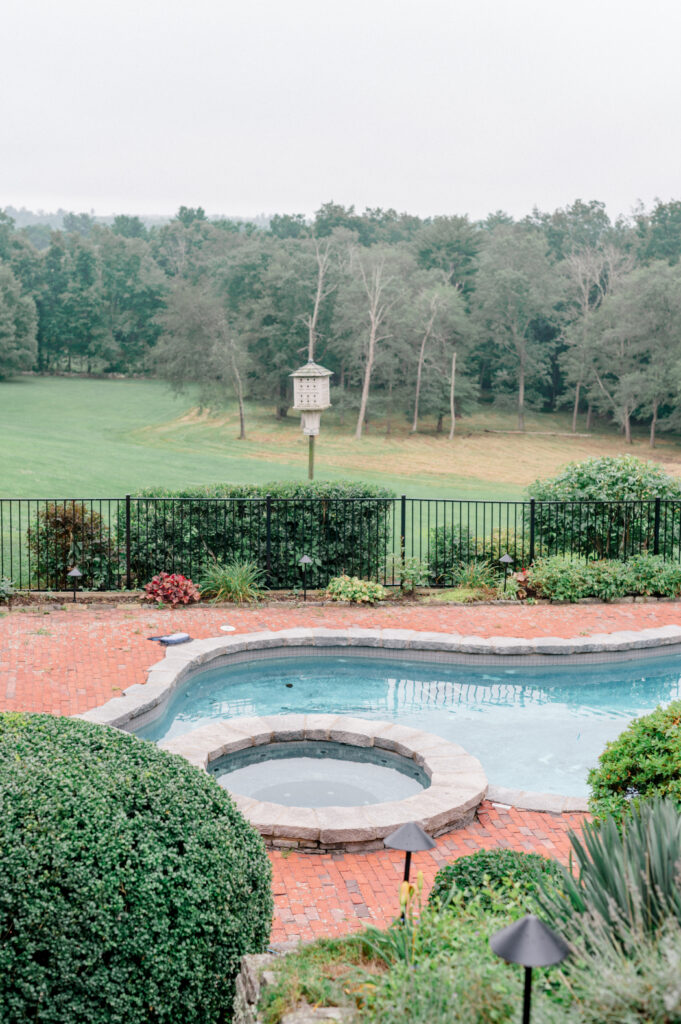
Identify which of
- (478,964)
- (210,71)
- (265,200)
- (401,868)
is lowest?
(401,868)

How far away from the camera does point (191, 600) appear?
453 inches

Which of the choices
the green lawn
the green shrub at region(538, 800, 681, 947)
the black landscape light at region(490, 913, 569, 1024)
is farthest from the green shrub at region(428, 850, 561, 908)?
the green lawn

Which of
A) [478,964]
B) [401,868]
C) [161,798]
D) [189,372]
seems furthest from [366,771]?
[189,372]

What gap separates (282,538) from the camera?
12.3 meters

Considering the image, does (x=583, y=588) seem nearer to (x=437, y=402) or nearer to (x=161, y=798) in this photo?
(x=161, y=798)

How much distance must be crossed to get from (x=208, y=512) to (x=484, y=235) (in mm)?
50011

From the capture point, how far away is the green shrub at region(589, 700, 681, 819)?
504 cm

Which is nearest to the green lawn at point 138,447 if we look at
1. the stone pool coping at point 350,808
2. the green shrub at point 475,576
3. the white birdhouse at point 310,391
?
the white birdhouse at point 310,391

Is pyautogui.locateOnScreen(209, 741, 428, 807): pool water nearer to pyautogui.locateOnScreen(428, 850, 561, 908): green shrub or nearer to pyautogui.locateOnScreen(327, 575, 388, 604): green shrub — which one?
pyautogui.locateOnScreen(428, 850, 561, 908): green shrub

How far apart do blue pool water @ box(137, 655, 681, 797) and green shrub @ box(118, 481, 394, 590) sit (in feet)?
8.60

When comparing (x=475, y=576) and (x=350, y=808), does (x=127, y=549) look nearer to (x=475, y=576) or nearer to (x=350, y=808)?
(x=475, y=576)

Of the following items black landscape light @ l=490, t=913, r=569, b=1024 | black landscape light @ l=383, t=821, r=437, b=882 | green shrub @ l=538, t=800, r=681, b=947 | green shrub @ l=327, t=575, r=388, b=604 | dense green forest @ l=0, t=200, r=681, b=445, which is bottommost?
green shrub @ l=327, t=575, r=388, b=604

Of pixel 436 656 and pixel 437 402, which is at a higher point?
pixel 437 402

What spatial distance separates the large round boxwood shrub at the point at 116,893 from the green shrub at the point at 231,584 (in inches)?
308
